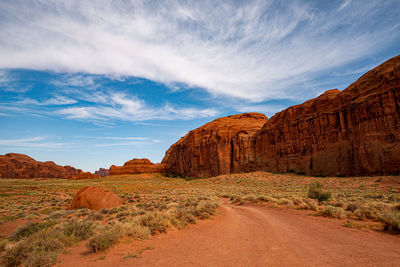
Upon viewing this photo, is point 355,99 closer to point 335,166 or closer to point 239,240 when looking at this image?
point 335,166

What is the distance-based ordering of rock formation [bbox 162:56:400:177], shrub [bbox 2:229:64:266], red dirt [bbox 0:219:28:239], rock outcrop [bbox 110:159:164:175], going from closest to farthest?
shrub [bbox 2:229:64:266] → red dirt [bbox 0:219:28:239] → rock formation [bbox 162:56:400:177] → rock outcrop [bbox 110:159:164:175]

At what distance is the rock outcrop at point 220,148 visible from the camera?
171 ft

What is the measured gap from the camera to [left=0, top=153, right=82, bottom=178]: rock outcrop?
308 ft

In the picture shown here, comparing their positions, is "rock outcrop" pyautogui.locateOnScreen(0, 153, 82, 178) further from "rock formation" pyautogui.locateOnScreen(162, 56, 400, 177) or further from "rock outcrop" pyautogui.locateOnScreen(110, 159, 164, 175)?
"rock formation" pyautogui.locateOnScreen(162, 56, 400, 177)

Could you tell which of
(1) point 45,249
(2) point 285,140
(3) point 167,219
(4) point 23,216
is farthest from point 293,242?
(2) point 285,140

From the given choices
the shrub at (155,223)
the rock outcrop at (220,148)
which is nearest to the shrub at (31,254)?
the shrub at (155,223)

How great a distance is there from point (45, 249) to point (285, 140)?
4302 centimetres

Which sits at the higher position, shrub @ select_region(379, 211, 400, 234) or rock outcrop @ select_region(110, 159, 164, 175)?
rock outcrop @ select_region(110, 159, 164, 175)

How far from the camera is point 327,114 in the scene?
3484cm

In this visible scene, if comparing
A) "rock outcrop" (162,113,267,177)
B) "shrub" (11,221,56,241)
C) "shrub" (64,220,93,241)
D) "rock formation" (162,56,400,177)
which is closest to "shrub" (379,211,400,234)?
"shrub" (64,220,93,241)

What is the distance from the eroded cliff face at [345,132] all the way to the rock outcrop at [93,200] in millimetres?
32053

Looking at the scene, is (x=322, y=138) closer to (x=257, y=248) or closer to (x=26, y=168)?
(x=257, y=248)

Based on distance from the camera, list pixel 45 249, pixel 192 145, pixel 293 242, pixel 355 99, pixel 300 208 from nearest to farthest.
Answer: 1. pixel 45 249
2. pixel 293 242
3. pixel 300 208
4. pixel 355 99
5. pixel 192 145

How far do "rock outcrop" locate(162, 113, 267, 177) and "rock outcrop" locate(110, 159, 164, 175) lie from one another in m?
18.4
